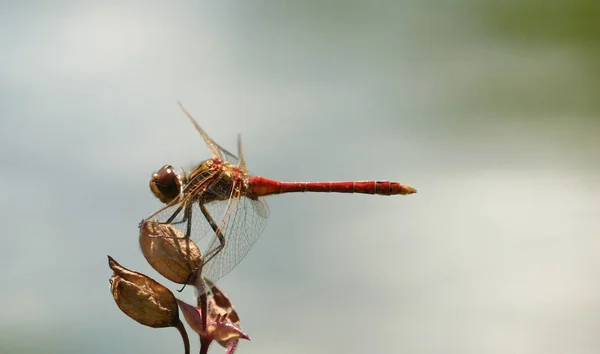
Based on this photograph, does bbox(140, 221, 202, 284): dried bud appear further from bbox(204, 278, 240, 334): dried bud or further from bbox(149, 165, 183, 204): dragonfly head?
bbox(149, 165, 183, 204): dragonfly head

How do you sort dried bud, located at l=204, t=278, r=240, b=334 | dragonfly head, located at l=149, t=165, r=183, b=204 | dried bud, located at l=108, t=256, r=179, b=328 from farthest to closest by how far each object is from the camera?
dragonfly head, located at l=149, t=165, r=183, b=204
dried bud, located at l=204, t=278, r=240, b=334
dried bud, located at l=108, t=256, r=179, b=328

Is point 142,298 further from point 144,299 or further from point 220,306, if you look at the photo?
point 220,306

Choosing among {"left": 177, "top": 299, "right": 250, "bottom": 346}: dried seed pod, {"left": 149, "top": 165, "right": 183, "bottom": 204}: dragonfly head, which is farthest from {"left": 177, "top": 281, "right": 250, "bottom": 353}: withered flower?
{"left": 149, "top": 165, "right": 183, "bottom": 204}: dragonfly head

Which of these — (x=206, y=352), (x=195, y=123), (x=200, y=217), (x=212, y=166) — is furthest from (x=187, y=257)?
(x=195, y=123)

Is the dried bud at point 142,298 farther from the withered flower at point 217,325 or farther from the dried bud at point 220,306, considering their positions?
the dried bud at point 220,306

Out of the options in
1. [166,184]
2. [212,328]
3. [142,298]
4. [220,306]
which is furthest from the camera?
[166,184]

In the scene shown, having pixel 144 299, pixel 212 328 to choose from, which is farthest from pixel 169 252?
pixel 212 328

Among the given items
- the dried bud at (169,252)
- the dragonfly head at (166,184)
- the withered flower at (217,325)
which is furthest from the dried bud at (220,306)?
the dragonfly head at (166,184)
